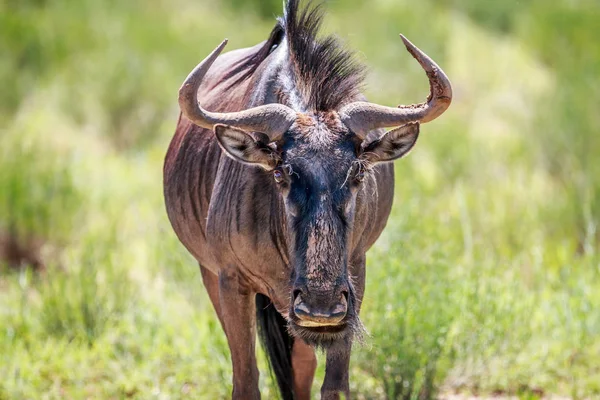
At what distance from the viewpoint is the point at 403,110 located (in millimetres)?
4402

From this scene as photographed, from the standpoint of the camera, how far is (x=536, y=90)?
44.6 feet

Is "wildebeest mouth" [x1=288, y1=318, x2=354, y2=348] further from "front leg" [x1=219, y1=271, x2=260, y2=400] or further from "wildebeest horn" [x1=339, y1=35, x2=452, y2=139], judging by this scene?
"wildebeest horn" [x1=339, y1=35, x2=452, y2=139]

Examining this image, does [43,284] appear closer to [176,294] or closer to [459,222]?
[176,294]

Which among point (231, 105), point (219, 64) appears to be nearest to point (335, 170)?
point (231, 105)

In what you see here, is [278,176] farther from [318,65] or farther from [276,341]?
[276,341]

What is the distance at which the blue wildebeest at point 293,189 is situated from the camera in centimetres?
403

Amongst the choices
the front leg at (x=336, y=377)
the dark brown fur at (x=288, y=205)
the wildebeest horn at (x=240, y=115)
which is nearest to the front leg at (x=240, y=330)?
the dark brown fur at (x=288, y=205)

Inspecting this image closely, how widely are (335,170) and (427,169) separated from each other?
7.12 metres

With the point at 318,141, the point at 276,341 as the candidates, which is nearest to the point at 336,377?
the point at 276,341

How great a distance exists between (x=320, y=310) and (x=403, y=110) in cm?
97

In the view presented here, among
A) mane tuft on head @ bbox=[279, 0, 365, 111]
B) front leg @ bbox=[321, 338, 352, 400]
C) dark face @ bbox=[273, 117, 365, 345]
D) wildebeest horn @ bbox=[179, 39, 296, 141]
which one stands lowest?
front leg @ bbox=[321, 338, 352, 400]

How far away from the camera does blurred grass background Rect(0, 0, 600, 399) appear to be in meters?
6.16

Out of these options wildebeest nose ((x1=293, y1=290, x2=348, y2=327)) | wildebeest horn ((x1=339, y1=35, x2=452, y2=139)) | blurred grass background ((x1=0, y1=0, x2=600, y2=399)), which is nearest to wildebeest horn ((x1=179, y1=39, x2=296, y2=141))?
wildebeest horn ((x1=339, y1=35, x2=452, y2=139))

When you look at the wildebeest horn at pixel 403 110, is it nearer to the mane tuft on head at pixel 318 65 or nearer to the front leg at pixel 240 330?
the mane tuft on head at pixel 318 65
